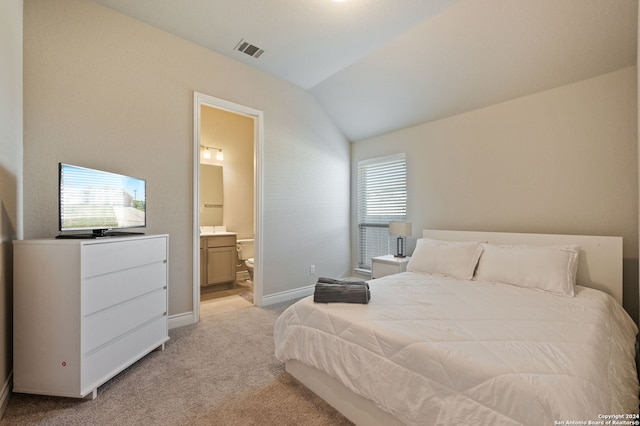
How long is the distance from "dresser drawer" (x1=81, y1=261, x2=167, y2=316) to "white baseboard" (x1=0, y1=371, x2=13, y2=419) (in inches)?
23.1

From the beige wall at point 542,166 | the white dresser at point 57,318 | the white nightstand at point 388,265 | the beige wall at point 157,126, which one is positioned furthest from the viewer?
the white nightstand at point 388,265

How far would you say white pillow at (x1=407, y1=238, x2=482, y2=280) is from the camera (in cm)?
273

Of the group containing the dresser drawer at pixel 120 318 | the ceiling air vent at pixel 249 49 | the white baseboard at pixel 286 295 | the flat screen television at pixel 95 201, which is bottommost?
the white baseboard at pixel 286 295

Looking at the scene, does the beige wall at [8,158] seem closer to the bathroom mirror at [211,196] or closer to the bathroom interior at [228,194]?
the bathroom interior at [228,194]

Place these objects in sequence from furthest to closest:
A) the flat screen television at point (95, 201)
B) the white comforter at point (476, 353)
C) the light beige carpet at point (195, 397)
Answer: the flat screen television at point (95, 201), the light beige carpet at point (195, 397), the white comforter at point (476, 353)

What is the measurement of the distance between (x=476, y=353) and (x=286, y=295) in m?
2.81

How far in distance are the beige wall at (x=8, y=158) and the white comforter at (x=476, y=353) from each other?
1.71m

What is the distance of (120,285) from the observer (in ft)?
6.50

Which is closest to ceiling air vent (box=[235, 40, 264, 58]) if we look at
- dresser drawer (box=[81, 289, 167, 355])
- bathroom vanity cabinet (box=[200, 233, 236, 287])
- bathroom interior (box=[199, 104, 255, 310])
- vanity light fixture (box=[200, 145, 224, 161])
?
bathroom interior (box=[199, 104, 255, 310])

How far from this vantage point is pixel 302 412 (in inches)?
64.9

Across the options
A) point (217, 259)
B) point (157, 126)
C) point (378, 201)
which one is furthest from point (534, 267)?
point (217, 259)

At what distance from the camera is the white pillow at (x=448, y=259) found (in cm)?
273

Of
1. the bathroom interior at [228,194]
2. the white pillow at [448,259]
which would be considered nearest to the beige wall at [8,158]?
the bathroom interior at [228,194]

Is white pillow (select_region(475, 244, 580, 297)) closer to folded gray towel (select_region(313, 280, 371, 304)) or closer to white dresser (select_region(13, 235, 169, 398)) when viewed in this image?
folded gray towel (select_region(313, 280, 371, 304))
